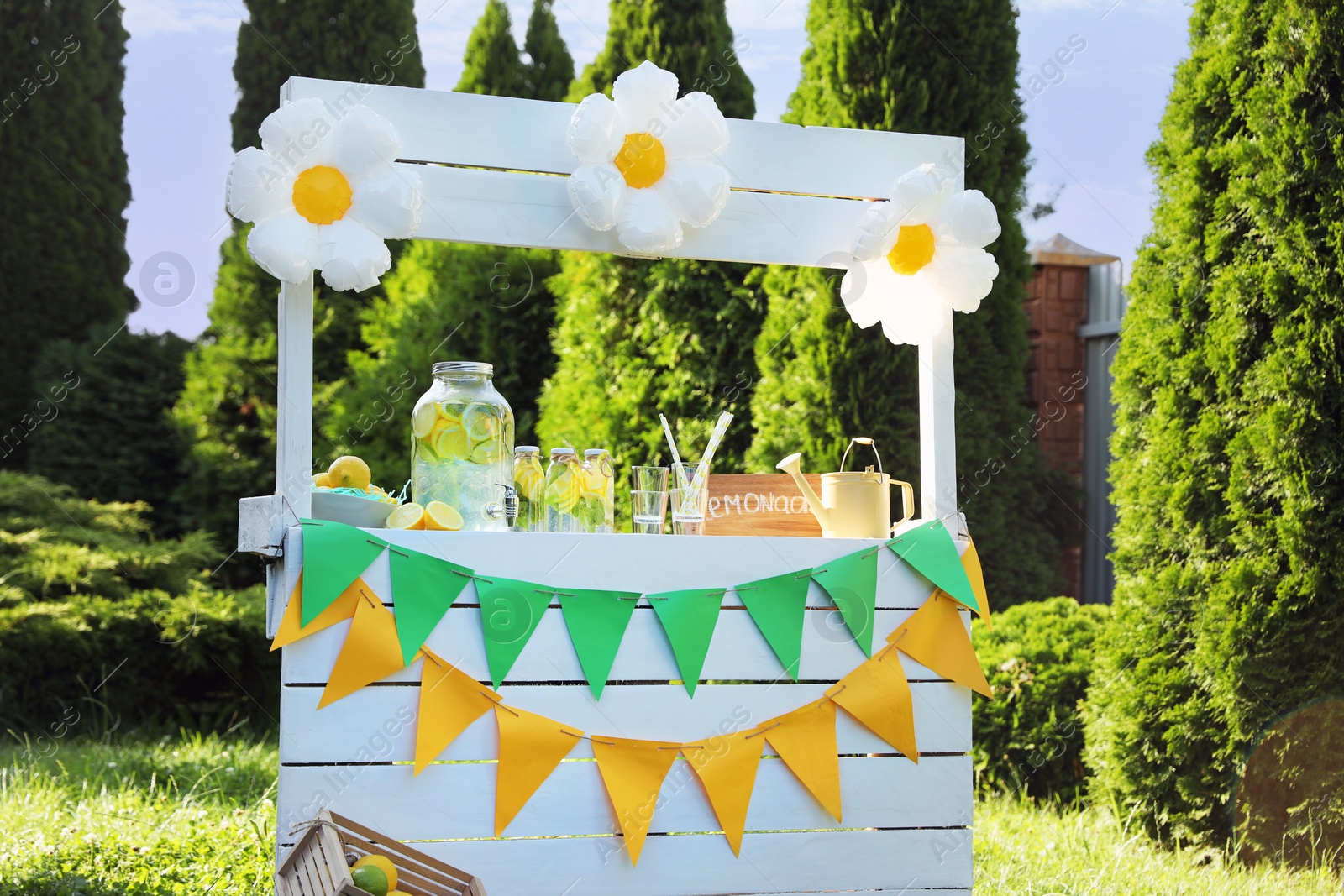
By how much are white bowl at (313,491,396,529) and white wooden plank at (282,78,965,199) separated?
0.65 metres

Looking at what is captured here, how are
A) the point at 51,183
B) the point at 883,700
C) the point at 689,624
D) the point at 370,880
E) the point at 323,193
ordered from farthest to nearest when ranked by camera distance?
the point at 51,183, the point at 883,700, the point at 689,624, the point at 323,193, the point at 370,880

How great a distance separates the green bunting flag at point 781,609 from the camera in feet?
6.56

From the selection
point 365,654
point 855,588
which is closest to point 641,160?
point 855,588

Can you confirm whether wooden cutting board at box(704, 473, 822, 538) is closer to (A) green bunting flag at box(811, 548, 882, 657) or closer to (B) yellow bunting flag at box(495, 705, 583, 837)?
(A) green bunting flag at box(811, 548, 882, 657)

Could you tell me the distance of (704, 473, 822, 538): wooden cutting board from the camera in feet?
7.37

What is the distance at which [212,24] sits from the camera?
23.3 feet

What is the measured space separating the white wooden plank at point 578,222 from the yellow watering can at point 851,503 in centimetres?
43

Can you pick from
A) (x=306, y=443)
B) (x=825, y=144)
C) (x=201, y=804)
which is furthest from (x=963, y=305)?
(x=201, y=804)

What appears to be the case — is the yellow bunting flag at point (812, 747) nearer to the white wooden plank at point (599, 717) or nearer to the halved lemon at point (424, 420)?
the white wooden plank at point (599, 717)

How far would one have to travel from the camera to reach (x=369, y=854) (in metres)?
1.75

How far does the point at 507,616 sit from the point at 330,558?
1.06 ft

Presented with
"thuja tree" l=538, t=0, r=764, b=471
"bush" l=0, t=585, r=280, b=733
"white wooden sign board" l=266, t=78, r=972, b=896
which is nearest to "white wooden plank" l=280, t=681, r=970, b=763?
"white wooden sign board" l=266, t=78, r=972, b=896

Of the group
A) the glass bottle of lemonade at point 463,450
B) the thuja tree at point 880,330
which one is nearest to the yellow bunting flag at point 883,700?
the glass bottle of lemonade at point 463,450

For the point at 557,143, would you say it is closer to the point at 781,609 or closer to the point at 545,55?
the point at 781,609
